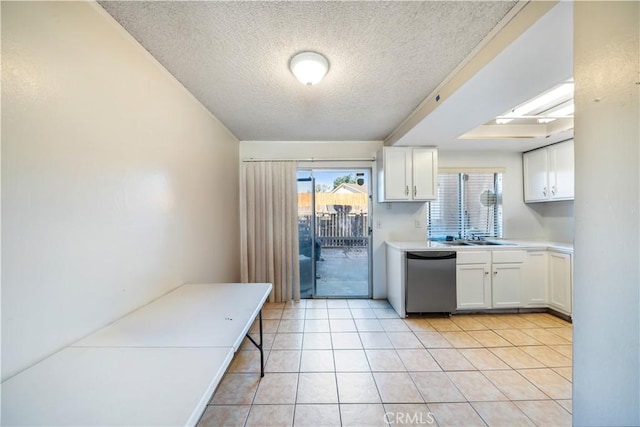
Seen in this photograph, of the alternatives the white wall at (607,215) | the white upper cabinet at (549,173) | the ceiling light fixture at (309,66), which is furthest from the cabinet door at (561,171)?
the ceiling light fixture at (309,66)

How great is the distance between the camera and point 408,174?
11.3 ft

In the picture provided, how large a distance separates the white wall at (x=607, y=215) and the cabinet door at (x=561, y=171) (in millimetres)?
3213

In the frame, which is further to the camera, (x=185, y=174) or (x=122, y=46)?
(x=185, y=174)

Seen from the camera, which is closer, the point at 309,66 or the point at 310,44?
the point at 310,44

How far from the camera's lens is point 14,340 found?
92 cm

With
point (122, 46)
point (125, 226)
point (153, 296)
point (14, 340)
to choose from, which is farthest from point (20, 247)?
point (122, 46)

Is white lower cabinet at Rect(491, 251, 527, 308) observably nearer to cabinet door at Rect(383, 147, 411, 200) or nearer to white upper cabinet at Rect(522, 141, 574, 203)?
white upper cabinet at Rect(522, 141, 574, 203)

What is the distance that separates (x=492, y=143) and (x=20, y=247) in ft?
14.7

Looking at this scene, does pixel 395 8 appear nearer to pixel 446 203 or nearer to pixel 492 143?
pixel 492 143

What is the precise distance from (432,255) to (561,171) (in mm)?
2100

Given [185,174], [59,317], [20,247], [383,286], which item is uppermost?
[185,174]

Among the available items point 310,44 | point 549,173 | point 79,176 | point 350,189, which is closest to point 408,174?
point 350,189

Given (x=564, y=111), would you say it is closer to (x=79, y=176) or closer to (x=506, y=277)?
(x=506, y=277)

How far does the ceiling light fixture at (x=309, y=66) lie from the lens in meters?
1.66
